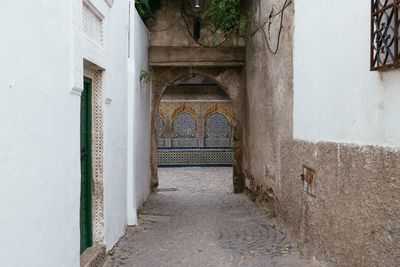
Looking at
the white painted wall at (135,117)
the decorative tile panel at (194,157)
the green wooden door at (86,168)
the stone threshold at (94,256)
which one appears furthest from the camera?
the decorative tile panel at (194,157)

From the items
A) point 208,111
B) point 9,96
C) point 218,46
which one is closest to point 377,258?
point 9,96

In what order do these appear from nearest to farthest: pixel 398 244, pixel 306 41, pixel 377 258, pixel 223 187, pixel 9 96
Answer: pixel 9 96 < pixel 398 244 < pixel 377 258 < pixel 306 41 < pixel 223 187

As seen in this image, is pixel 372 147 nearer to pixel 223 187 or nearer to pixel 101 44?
pixel 101 44

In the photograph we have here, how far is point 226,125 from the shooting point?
1841cm

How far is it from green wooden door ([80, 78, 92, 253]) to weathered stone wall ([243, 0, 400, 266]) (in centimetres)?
212

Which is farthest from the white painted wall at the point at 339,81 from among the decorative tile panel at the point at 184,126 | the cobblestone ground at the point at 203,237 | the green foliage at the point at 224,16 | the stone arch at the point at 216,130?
the decorative tile panel at the point at 184,126

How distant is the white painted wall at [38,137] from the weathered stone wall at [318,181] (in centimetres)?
202

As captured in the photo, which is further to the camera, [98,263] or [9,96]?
[98,263]

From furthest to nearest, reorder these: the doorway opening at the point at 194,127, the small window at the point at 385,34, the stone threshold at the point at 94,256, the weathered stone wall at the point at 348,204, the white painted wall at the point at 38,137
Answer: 1. the doorway opening at the point at 194,127
2. the stone threshold at the point at 94,256
3. the weathered stone wall at the point at 348,204
4. the small window at the point at 385,34
5. the white painted wall at the point at 38,137

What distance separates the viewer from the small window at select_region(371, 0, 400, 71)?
2623mm

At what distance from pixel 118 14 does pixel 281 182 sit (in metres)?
2.78

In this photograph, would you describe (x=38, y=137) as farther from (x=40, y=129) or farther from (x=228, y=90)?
(x=228, y=90)

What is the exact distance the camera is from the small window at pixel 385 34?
8.61 ft

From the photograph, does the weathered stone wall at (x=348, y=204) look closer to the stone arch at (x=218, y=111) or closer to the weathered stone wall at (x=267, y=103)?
the weathered stone wall at (x=267, y=103)
